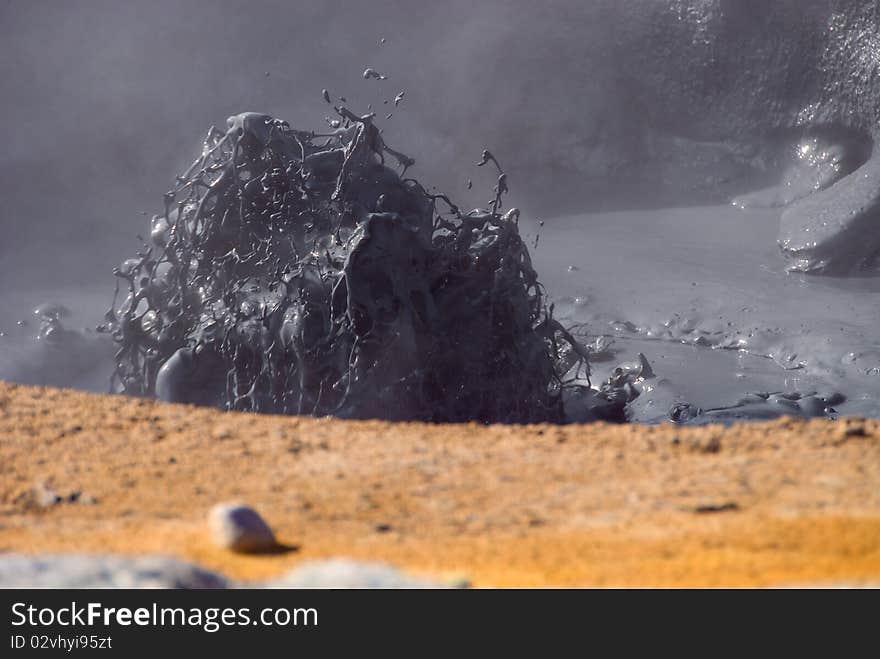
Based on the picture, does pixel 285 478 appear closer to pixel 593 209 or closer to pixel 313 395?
pixel 313 395

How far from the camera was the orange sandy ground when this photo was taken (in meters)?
2.22

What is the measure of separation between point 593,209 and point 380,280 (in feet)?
18.0

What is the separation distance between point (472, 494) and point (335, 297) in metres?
2.62

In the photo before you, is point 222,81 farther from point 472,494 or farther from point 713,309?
point 472,494

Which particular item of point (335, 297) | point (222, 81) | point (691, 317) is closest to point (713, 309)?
point (691, 317)

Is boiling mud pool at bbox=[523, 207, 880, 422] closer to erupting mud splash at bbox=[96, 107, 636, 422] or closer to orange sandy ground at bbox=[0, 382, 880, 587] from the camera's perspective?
erupting mud splash at bbox=[96, 107, 636, 422]

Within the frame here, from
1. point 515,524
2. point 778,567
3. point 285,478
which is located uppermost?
point 285,478

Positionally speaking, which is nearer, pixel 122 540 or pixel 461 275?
pixel 122 540

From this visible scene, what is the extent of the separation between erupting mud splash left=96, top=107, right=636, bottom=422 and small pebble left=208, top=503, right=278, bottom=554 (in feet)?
8.86

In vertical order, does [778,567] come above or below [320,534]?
below

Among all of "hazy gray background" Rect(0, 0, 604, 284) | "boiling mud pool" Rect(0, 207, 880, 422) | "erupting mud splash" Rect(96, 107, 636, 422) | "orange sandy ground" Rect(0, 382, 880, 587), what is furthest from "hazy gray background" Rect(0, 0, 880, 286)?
"orange sandy ground" Rect(0, 382, 880, 587)

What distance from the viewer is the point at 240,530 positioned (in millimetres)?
2309

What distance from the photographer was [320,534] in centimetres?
248

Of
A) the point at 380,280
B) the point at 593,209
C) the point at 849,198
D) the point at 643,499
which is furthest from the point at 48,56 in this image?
the point at 643,499
